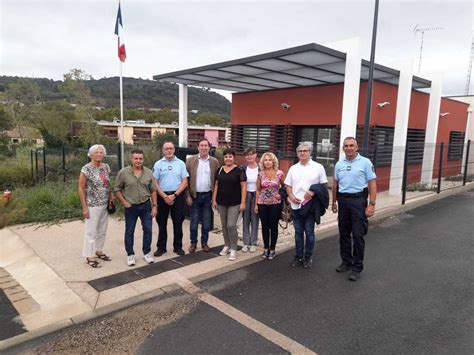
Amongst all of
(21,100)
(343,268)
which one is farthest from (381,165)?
(21,100)

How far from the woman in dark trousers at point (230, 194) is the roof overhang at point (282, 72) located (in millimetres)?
4034

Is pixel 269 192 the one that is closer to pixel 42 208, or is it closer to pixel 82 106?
pixel 42 208

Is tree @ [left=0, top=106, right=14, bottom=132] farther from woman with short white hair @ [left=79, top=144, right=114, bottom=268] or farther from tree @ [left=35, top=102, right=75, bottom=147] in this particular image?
woman with short white hair @ [left=79, top=144, right=114, bottom=268]

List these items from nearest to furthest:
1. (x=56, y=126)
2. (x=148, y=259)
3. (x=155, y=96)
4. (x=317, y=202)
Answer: (x=317, y=202) → (x=148, y=259) → (x=56, y=126) → (x=155, y=96)

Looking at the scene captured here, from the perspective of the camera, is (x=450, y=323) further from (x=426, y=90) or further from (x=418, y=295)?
(x=426, y=90)

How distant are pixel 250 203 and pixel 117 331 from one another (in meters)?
2.56

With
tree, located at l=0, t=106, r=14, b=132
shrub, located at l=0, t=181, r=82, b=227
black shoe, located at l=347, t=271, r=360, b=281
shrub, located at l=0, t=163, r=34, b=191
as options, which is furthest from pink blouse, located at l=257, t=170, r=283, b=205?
tree, located at l=0, t=106, r=14, b=132

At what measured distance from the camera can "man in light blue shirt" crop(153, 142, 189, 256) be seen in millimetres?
4848

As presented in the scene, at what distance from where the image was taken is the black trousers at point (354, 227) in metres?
4.32

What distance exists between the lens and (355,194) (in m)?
4.32

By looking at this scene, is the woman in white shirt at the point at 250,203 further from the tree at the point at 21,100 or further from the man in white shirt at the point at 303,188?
the tree at the point at 21,100

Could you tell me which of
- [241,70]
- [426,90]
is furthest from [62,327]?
[426,90]

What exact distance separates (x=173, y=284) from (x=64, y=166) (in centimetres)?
838

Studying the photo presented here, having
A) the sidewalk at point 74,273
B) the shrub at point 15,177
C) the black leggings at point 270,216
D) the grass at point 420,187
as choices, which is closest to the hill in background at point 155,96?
the shrub at point 15,177
